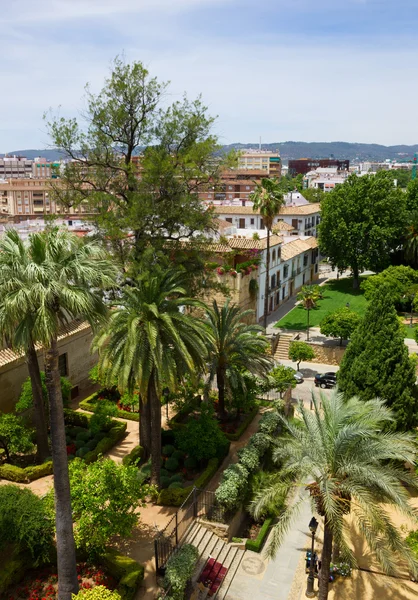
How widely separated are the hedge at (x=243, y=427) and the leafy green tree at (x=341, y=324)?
44.2ft

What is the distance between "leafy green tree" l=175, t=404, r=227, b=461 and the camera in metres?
22.8

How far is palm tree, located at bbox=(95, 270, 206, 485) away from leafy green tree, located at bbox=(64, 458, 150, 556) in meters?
3.53

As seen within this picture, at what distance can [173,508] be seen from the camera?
68.3 ft

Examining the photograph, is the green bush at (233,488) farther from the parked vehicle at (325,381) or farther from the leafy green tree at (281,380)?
the parked vehicle at (325,381)

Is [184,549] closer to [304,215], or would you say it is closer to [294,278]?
[294,278]

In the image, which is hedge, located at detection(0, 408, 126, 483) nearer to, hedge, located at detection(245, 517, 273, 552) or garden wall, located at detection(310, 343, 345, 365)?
hedge, located at detection(245, 517, 273, 552)

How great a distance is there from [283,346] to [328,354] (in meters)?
4.14

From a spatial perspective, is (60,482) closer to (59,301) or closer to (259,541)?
(59,301)

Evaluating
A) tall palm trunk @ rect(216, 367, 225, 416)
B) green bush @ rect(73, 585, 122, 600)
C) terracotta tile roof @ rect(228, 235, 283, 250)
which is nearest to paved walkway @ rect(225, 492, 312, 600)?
green bush @ rect(73, 585, 122, 600)

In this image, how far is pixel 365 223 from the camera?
57594mm

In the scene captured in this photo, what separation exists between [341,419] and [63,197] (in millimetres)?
18176

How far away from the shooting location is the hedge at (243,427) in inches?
1054

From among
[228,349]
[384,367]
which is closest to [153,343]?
[228,349]

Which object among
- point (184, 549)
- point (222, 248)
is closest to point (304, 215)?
point (222, 248)
